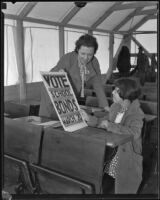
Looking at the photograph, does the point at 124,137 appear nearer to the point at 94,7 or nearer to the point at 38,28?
the point at 38,28

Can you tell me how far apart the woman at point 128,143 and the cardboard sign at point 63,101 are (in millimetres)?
142

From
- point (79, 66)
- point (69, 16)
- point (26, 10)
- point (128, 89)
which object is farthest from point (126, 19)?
point (128, 89)

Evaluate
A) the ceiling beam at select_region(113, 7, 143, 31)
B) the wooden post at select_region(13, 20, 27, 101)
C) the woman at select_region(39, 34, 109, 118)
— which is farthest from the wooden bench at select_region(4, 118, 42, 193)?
the ceiling beam at select_region(113, 7, 143, 31)

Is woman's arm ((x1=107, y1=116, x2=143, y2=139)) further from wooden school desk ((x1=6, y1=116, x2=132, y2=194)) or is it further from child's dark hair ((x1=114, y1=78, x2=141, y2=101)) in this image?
child's dark hair ((x1=114, y1=78, x2=141, y2=101))

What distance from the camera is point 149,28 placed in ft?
22.7

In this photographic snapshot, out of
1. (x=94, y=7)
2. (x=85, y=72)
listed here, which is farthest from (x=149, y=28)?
(x=85, y=72)

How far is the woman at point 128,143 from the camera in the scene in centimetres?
161

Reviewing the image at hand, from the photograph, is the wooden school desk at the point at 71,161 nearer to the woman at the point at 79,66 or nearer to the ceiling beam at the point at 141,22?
the woman at the point at 79,66

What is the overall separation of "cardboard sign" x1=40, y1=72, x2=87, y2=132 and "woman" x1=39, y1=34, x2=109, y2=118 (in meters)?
0.28

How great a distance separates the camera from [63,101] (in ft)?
5.08

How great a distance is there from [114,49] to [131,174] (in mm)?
5181

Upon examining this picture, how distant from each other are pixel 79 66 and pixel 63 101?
1.67ft

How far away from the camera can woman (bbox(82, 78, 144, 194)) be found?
1.61 meters

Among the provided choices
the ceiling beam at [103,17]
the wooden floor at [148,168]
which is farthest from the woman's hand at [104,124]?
the ceiling beam at [103,17]
